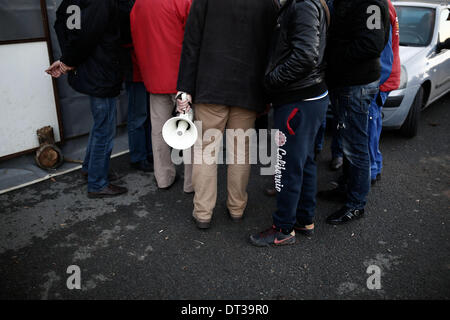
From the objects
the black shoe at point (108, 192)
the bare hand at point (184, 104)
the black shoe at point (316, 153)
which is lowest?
the black shoe at point (316, 153)

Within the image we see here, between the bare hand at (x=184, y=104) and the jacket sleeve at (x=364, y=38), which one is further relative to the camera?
the bare hand at (x=184, y=104)

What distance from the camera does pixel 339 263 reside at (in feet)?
9.85

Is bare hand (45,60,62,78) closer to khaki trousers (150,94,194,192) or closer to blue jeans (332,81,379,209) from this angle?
khaki trousers (150,94,194,192)

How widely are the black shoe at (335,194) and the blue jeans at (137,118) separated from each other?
195 cm

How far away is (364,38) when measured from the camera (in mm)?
2932

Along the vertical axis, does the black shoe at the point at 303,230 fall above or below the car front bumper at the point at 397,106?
below

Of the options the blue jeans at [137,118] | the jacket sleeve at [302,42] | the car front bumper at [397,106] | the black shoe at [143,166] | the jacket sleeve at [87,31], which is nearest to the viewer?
the jacket sleeve at [302,42]

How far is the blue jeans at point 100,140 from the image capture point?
12.2ft

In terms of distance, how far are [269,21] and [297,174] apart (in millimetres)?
1099

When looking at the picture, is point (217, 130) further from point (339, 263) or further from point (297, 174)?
point (339, 263)

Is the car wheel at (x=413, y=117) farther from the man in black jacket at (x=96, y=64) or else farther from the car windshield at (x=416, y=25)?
the man in black jacket at (x=96, y=64)

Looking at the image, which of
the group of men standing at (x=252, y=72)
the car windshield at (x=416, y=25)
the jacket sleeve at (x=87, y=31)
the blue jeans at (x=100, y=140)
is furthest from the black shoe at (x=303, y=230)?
the car windshield at (x=416, y=25)

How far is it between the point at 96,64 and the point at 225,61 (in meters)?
1.25

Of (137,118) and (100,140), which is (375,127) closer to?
(137,118)
